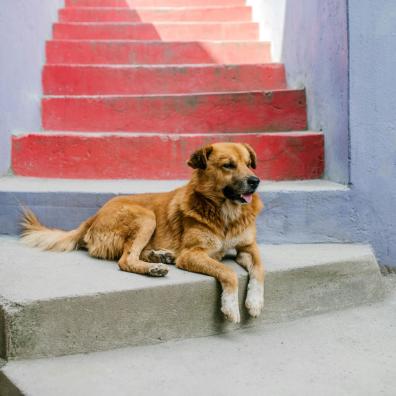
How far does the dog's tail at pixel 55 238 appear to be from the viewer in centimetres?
375

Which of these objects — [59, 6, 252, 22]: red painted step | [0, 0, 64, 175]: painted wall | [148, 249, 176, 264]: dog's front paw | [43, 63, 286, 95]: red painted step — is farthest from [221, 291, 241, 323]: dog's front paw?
[59, 6, 252, 22]: red painted step

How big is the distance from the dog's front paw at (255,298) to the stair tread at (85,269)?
0.16 meters

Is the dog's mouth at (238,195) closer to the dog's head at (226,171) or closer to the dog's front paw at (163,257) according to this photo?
the dog's head at (226,171)

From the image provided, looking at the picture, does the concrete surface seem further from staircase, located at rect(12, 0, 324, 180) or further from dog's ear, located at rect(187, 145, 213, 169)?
staircase, located at rect(12, 0, 324, 180)

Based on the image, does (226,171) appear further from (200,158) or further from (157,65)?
(157,65)

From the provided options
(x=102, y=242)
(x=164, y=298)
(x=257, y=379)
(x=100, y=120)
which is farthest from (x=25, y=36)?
(x=257, y=379)

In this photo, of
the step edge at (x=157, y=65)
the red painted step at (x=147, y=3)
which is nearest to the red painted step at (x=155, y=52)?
the step edge at (x=157, y=65)

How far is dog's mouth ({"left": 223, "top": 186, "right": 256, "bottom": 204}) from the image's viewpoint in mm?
3389

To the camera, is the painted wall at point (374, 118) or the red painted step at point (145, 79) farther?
the red painted step at point (145, 79)

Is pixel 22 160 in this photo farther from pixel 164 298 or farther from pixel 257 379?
pixel 257 379

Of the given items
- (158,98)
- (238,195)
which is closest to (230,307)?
(238,195)

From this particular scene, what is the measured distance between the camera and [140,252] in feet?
11.4

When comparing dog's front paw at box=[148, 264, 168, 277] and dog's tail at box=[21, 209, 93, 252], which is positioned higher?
dog's tail at box=[21, 209, 93, 252]

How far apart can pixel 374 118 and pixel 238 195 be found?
1305 mm
